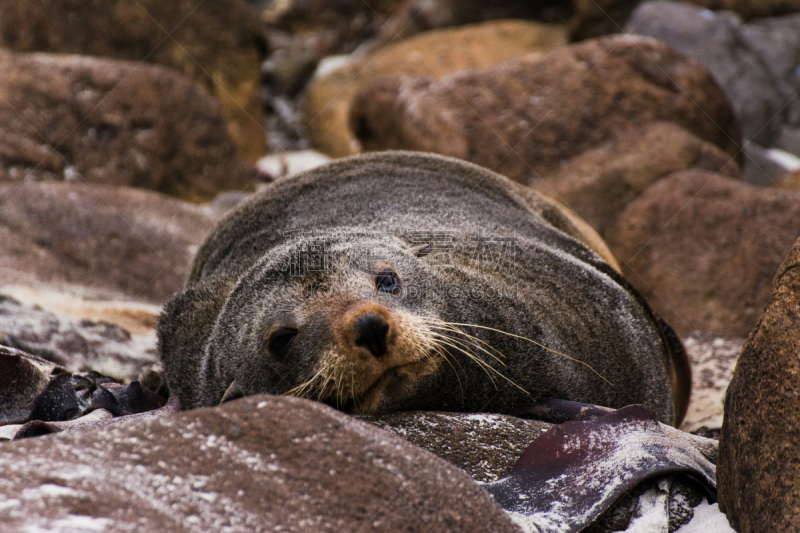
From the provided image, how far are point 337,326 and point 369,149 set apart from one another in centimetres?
668

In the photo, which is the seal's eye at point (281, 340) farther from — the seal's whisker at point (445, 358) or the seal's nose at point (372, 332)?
the seal's whisker at point (445, 358)

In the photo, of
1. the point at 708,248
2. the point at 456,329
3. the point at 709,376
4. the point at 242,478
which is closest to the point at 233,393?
the point at 456,329

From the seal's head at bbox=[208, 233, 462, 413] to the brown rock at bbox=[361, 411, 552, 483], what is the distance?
138 mm

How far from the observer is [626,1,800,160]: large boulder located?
387 inches

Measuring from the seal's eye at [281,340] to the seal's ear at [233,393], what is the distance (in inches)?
10.7

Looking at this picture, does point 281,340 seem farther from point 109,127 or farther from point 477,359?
point 109,127

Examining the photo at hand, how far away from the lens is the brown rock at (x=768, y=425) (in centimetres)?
188

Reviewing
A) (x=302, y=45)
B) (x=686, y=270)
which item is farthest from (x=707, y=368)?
(x=302, y=45)

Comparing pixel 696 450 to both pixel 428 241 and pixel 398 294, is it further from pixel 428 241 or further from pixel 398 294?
pixel 428 241

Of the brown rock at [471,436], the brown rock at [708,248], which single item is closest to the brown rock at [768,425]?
the brown rock at [471,436]

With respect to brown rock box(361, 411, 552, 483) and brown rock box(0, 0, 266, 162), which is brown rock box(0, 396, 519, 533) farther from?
brown rock box(0, 0, 266, 162)

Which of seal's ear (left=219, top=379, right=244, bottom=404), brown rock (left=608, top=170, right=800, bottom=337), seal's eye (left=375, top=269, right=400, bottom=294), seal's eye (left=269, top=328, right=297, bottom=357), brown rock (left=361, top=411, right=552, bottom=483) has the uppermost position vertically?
seal's eye (left=375, top=269, right=400, bottom=294)

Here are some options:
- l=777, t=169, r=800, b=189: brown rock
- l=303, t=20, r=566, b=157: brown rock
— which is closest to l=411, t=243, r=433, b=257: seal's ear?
l=777, t=169, r=800, b=189: brown rock

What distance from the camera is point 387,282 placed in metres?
2.94
